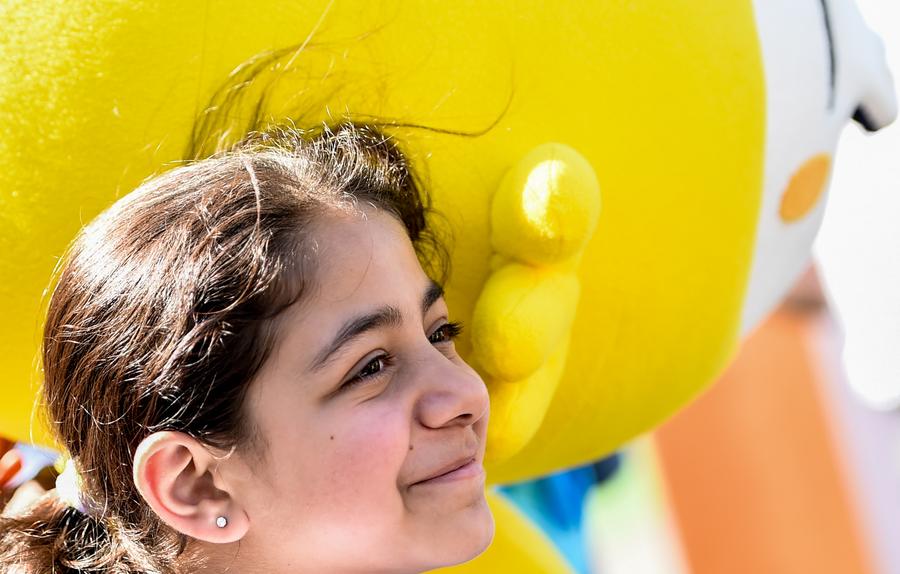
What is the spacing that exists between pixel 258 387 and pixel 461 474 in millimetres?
161

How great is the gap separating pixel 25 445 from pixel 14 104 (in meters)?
0.39

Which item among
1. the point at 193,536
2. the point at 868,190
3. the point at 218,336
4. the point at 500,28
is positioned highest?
the point at 500,28

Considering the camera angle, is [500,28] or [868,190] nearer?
[500,28]

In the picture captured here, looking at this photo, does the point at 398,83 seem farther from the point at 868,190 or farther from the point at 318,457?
the point at 868,190

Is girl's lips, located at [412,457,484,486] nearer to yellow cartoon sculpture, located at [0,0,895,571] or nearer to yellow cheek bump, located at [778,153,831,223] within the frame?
yellow cartoon sculpture, located at [0,0,895,571]

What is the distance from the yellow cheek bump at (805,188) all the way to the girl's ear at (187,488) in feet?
1.84

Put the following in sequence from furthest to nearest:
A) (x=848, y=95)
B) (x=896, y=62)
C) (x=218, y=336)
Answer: (x=896, y=62) → (x=848, y=95) → (x=218, y=336)

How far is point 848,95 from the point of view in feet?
3.44

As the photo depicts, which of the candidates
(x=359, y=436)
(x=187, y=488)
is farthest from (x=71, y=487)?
(x=359, y=436)

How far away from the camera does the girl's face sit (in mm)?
773

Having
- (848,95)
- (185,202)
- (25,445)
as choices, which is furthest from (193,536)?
(848,95)

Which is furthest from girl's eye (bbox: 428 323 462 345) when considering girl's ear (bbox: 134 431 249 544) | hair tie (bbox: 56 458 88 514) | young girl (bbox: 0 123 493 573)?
hair tie (bbox: 56 458 88 514)

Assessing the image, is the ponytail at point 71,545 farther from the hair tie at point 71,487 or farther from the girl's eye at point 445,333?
the girl's eye at point 445,333

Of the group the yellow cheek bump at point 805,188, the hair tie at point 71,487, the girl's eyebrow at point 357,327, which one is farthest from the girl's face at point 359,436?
the yellow cheek bump at point 805,188
